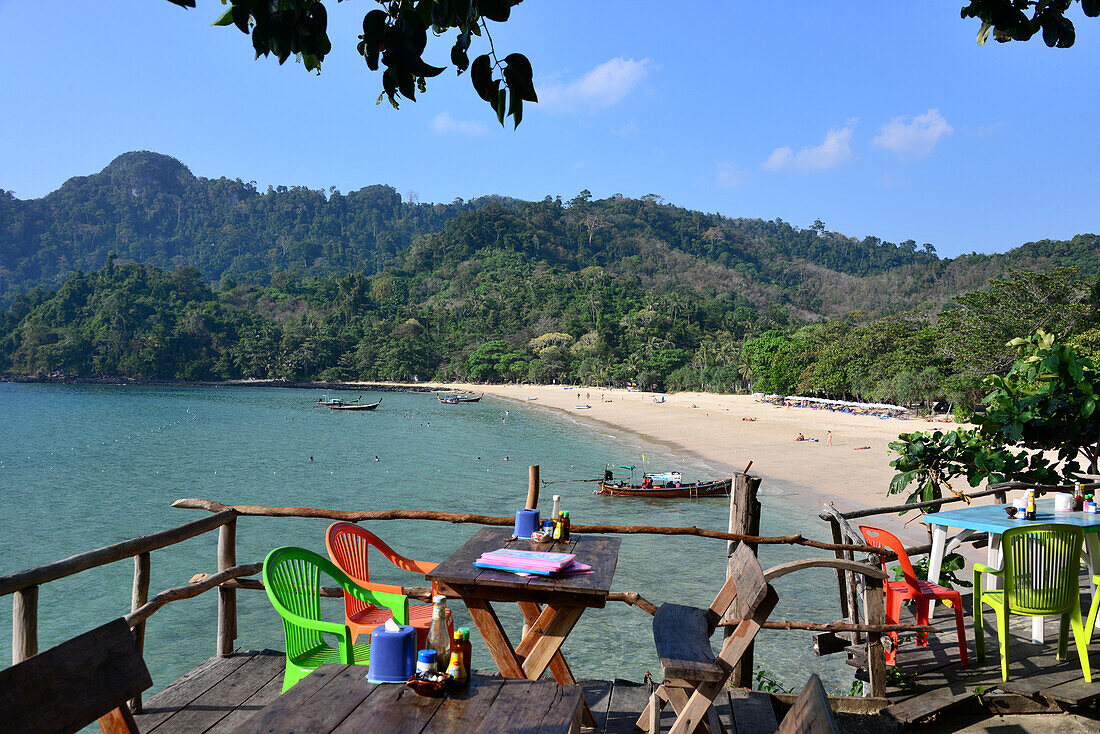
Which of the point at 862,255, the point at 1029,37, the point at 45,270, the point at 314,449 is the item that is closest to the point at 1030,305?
the point at 314,449

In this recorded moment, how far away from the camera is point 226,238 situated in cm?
17488

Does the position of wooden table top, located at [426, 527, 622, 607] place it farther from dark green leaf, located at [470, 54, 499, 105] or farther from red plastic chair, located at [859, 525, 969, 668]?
red plastic chair, located at [859, 525, 969, 668]

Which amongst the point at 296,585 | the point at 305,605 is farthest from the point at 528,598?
the point at 305,605

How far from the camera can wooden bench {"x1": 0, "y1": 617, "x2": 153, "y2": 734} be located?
165 cm

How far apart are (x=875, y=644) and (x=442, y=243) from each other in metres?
131

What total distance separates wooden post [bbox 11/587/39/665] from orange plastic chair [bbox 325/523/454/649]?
117 cm

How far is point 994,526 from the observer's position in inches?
164

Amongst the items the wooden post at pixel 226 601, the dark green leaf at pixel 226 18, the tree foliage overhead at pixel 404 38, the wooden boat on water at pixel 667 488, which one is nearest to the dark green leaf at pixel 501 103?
the tree foliage overhead at pixel 404 38

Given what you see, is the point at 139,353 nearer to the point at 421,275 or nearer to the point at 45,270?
the point at 421,275

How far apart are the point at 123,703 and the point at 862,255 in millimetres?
160991

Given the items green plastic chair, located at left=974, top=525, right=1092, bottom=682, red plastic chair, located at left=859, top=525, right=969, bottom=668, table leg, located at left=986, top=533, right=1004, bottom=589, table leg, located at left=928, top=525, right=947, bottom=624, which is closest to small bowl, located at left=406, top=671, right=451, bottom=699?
green plastic chair, located at left=974, top=525, right=1092, bottom=682

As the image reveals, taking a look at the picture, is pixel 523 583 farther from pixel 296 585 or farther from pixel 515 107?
pixel 515 107

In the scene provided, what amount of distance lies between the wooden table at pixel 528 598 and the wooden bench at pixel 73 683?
1.11 m

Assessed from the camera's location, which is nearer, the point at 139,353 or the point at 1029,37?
the point at 1029,37
